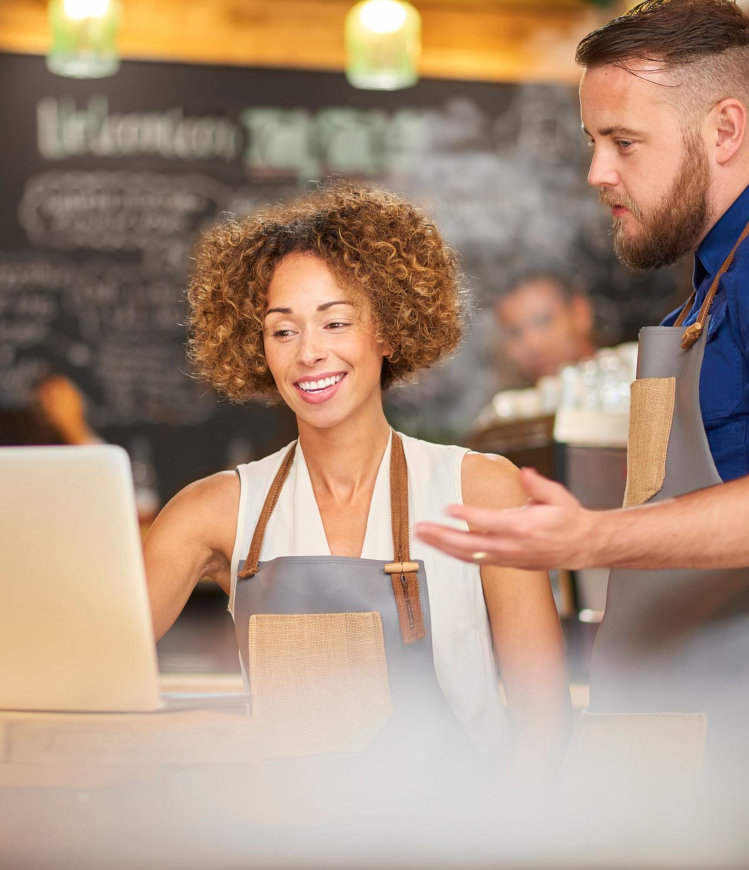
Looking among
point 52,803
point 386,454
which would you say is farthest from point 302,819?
point 386,454

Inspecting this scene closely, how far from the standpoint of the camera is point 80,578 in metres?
1.00

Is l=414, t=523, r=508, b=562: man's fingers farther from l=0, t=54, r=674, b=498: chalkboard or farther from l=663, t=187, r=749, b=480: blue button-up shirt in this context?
l=0, t=54, r=674, b=498: chalkboard

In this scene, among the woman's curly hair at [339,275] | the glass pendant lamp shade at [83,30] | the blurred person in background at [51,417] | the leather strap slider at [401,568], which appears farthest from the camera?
the blurred person in background at [51,417]

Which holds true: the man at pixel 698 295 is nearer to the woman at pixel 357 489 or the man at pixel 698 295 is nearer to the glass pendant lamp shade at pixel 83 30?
the woman at pixel 357 489

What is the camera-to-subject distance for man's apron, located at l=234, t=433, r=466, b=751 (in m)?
1.35

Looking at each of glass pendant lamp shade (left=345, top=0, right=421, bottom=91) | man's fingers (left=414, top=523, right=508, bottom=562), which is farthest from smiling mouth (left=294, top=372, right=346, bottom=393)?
glass pendant lamp shade (left=345, top=0, right=421, bottom=91)

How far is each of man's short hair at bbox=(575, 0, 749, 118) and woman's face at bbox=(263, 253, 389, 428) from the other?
17.0 inches

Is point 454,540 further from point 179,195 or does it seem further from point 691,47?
point 179,195

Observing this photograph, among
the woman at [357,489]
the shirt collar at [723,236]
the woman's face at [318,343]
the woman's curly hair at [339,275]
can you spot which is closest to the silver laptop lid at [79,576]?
the woman at [357,489]

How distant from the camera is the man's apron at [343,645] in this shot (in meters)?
1.35

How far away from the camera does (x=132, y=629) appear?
100 cm

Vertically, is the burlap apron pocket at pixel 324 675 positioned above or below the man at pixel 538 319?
below

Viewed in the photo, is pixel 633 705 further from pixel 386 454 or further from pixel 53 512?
pixel 53 512

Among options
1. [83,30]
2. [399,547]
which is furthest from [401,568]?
[83,30]
